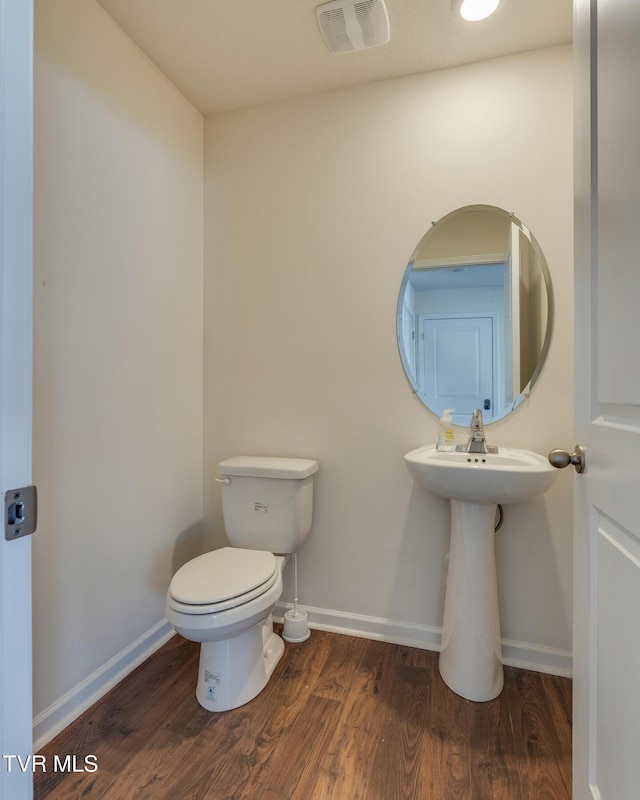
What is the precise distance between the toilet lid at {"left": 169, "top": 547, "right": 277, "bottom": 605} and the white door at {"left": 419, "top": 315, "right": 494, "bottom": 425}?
0.94m

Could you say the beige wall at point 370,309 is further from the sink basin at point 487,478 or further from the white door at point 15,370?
the white door at point 15,370

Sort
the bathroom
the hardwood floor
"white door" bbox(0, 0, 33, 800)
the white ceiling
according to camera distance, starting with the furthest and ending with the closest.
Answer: the white ceiling → the bathroom → the hardwood floor → "white door" bbox(0, 0, 33, 800)

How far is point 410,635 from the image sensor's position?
1.82m

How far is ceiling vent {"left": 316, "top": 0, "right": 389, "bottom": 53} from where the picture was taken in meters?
1.44

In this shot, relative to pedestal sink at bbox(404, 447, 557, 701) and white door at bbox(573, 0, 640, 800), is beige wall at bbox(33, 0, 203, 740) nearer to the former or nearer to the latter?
pedestal sink at bbox(404, 447, 557, 701)

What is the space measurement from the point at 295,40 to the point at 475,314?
1280mm

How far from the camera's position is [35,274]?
1.27 metres

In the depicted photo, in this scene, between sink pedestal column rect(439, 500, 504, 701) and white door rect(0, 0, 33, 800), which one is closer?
white door rect(0, 0, 33, 800)

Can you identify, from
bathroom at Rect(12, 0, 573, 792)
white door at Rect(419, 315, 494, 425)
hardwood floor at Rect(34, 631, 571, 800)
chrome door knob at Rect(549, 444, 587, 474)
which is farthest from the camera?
white door at Rect(419, 315, 494, 425)

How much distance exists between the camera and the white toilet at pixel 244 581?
4.37 feet

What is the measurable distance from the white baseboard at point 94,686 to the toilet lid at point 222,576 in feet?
1.40

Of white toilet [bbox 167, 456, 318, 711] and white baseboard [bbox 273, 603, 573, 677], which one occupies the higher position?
white toilet [bbox 167, 456, 318, 711]

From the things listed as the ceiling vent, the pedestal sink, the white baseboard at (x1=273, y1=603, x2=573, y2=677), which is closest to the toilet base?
the white baseboard at (x1=273, y1=603, x2=573, y2=677)

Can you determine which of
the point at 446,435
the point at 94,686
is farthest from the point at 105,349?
the point at 446,435
